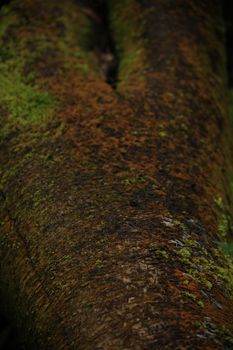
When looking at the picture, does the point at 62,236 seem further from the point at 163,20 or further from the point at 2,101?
the point at 163,20

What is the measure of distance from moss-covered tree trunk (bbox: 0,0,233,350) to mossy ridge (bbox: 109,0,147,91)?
13mm

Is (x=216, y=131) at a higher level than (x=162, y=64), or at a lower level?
lower

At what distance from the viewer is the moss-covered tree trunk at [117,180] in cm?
242

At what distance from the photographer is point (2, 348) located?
350cm

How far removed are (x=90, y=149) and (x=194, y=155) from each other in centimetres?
70

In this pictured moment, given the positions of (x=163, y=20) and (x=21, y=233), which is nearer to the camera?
(x=21, y=233)

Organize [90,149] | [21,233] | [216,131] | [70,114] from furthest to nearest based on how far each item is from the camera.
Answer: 1. [216,131]
2. [70,114]
3. [90,149]
4. [21,233]

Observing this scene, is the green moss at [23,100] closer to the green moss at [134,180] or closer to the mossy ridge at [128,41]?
the mossy ridge at [128,41]

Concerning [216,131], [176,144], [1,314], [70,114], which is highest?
[70,114]

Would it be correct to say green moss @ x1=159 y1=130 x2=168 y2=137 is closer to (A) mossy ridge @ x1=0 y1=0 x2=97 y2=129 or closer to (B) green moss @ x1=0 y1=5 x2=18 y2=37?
(A) mossy ridge @ x1=0 y1=0 x2=97 y2=129

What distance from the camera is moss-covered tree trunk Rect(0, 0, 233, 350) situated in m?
2.42

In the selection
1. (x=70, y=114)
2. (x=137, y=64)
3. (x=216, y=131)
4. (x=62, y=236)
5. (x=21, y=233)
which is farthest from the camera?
(x=137, y=64)

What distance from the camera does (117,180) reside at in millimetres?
3094

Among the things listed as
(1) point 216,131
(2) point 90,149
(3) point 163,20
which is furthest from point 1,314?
(3) point 163,20
